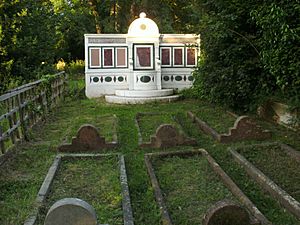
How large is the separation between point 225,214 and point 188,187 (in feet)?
5.58

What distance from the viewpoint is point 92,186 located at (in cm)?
559

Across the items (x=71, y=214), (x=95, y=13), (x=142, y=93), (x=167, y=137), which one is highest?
(x=95, y=13)

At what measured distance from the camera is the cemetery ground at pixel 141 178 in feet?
15.5

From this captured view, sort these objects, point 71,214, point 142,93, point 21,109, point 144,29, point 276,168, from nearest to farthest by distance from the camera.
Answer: point 71,214, point 276,168, point 21,109, point 142,93, point 144,29

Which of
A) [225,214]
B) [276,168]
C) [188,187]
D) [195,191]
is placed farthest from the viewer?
[276,168]

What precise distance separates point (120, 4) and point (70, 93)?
48.8 feet

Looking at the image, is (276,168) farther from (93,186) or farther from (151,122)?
(151,122)

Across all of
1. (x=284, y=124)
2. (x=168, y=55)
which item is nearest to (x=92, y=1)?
(x=168, y=55)

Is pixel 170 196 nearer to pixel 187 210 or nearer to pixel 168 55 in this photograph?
pixel 187 210

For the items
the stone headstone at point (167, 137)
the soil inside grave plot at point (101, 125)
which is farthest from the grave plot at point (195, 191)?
the soil inside grave plot at point (101, 125)

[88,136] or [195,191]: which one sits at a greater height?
[88,136]

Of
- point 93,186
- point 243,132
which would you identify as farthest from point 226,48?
point 93,186

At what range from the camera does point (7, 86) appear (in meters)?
11.8

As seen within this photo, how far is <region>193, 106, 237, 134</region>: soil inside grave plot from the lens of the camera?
945 centimetres
